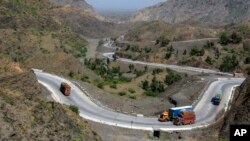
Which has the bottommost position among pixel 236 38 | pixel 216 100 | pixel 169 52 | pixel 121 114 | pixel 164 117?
pixel 169 52

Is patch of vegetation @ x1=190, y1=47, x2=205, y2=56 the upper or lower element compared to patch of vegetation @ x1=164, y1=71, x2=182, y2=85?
upper

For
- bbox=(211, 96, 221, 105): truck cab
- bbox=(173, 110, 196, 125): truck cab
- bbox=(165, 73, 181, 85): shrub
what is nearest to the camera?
bbox=(173, 110, 196, 125): truck cab

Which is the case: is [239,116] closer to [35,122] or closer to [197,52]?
[35,122]

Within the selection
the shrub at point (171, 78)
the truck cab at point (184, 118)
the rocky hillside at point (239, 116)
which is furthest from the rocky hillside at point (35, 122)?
the shrub at point (171, 78)

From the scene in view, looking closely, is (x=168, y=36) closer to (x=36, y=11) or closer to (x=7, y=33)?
(x=36, y=11)

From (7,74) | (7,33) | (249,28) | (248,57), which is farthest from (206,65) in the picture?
(7,74)

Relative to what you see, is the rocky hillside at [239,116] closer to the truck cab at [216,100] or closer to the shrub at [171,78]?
the truck cab at [216,100]

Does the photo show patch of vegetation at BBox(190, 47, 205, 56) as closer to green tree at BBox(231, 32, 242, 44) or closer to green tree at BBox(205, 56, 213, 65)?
green tree at BBox(205, 56, 213, 65)

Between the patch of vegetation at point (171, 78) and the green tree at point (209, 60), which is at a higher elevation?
the green tree at point (209, 60)

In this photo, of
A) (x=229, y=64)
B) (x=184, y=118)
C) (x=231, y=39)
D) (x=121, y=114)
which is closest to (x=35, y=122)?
(x=184, y=118)

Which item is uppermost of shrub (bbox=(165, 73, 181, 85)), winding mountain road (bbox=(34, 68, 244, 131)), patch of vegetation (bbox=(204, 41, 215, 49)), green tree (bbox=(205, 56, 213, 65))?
patch of vegetation (bbox=(204, 41, 215, 49))

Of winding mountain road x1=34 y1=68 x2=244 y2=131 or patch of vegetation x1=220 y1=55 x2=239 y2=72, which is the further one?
patch of vegetation x1=220 y1=55 x2=239 y2=72

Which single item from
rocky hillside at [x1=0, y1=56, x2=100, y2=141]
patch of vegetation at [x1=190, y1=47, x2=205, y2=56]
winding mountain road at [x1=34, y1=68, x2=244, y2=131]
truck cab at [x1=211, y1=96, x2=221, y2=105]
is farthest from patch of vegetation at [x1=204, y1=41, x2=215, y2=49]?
rocky hillside at [x1=0, y1=56, x2=100, y2=141]
